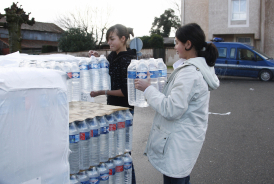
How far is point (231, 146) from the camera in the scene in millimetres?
5281

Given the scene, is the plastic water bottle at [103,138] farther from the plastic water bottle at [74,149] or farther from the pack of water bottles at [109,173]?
the plastic water bottle at [74,149]

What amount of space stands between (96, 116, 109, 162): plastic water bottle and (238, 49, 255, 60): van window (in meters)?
13.8

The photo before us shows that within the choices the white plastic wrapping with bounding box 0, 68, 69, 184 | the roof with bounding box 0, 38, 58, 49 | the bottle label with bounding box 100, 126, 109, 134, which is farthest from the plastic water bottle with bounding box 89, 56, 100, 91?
the roof with bounding box 0, 38, 58, 49

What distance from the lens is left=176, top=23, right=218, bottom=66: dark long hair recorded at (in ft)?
7.41

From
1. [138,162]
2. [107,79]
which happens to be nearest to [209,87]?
[107,79]

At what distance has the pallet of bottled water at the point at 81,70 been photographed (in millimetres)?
3094

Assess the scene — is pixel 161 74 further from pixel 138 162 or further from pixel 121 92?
pixel 138 162

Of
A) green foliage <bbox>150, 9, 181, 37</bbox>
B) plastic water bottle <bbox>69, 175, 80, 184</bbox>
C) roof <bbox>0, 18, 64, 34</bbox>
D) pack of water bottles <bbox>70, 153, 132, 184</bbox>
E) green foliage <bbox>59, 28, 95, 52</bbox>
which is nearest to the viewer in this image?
plastic water bottle <bbox>69, 175, 80, 184</bbox>

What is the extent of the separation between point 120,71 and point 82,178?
1.33 m

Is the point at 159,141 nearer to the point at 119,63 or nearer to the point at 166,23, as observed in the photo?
the point at 119,63

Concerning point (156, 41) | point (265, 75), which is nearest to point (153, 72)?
point (265, 75)

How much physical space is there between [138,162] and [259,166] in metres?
2.09

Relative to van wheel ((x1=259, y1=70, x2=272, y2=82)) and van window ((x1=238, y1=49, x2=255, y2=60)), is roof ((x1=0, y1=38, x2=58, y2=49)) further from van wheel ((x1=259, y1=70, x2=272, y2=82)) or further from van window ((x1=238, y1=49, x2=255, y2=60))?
van wheel ((x1=259, y1=70, x2=272, y2=82))

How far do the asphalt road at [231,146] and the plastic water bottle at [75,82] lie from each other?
1733 mm
